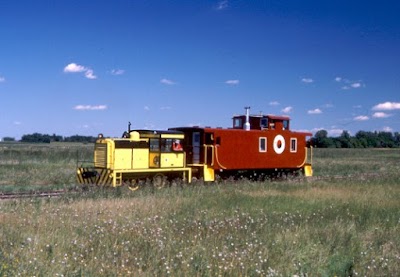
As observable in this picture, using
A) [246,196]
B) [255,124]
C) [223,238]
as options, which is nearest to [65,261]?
[223,238]

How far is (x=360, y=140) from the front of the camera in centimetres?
11175

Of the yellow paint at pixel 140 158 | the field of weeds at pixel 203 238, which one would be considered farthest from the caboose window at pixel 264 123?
the field of weeds at pixel 203 238

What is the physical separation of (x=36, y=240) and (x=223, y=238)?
3.25 metres

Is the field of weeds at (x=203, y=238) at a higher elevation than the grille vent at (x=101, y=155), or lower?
lower

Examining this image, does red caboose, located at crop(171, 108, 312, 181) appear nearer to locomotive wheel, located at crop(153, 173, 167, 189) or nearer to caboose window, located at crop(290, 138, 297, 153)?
caboose window, located at crop(290, 138, 297, 153)

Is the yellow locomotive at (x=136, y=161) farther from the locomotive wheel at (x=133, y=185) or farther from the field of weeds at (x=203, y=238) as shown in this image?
the field of weeds at (x=203, y=238)

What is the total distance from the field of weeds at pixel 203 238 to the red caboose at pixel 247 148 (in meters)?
8.40

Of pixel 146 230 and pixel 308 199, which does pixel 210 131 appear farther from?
pixel 146 230

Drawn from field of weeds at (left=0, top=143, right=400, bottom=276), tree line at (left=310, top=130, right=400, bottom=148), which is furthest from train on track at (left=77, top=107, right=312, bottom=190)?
tree line at (left=310, top=130, right=400, bottom=148)

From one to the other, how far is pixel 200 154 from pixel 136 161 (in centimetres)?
421

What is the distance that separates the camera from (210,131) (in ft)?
74.3

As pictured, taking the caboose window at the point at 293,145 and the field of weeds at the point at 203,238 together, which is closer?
the field of weeds at the point at 203,238

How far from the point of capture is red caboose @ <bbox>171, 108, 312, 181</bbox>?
2280 centimetres

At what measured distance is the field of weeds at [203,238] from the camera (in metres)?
6.89
